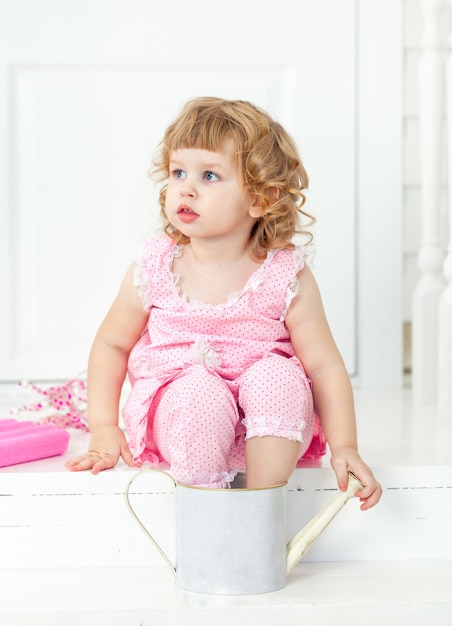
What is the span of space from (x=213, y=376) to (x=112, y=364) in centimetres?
18

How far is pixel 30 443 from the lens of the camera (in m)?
1.31

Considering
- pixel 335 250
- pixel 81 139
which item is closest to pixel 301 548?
pixel 335 250

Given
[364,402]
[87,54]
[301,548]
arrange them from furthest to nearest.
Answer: [87,54], [364,402], [301,548]

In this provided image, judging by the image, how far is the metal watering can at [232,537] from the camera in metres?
1.09

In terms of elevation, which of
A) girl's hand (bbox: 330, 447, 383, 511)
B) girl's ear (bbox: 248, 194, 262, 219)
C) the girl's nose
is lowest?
girl's hand (bbox: 330, 447, 383, 511)

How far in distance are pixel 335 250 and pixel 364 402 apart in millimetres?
364

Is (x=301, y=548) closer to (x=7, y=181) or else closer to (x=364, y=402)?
(x=364, y=402)

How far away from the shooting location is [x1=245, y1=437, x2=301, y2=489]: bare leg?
1.20m

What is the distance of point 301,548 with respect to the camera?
1.16 metres

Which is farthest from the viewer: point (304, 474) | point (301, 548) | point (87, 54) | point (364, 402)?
point (87, 54)

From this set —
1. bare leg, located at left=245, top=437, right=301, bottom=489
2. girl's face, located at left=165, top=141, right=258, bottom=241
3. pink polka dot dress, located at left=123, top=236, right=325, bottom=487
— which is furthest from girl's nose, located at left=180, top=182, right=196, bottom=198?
bare leg, located at left=245, top=437, right=301, bottom=489

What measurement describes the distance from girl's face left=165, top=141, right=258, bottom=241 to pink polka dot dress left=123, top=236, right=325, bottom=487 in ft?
0.30

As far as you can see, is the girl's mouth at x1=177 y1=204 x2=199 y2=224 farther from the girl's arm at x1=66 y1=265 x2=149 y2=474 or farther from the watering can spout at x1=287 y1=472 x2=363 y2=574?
the watering can spout at x1=287 y1=472 x2=363 y2=574

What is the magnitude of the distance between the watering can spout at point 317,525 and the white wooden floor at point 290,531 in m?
0.04
